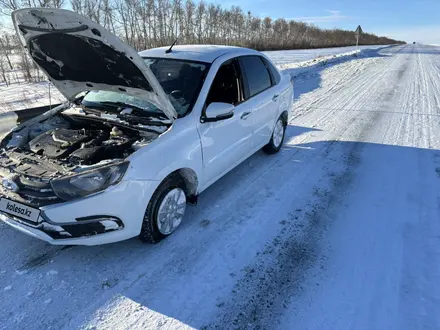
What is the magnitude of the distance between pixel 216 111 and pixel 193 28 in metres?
42.7

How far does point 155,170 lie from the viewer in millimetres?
2791

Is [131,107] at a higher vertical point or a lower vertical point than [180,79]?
lower

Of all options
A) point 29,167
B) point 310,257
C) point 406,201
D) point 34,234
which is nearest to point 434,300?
point 310,257

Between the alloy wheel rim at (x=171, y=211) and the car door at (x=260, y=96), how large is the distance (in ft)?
5.53

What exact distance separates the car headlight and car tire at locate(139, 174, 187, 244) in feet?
1.61

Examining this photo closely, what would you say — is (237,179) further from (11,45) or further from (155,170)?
(11,45)

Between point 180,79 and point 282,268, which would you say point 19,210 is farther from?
point 282,268

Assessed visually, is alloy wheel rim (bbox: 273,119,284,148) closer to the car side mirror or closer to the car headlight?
the car side mirror

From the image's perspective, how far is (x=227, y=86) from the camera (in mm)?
3924

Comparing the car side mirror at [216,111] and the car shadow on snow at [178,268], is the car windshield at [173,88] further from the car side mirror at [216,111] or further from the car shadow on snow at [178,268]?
the car shadow on snow at [178,268]

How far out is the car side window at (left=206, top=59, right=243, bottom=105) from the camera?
364 cm

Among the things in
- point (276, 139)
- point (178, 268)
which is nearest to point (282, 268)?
point (178, 268)

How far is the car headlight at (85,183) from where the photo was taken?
251 centimetres

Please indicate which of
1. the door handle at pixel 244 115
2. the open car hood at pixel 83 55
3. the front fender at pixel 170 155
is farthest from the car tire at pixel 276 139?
the open car hood at pixel 83 55
